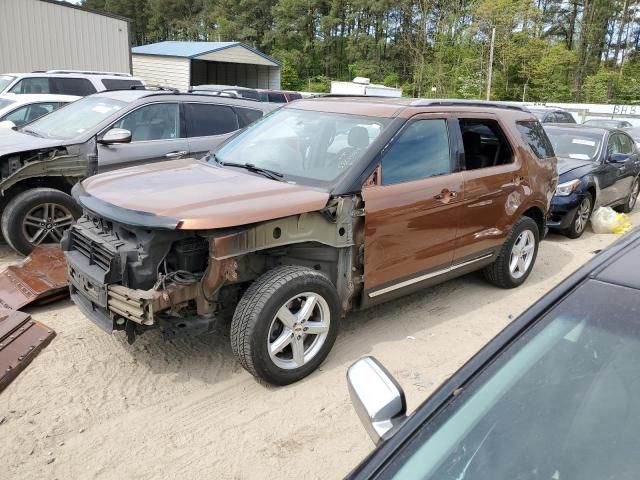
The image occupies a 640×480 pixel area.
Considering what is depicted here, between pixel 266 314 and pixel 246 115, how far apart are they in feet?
14.6

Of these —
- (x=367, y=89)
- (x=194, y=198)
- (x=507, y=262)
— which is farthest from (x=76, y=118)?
(x=367, y=89)

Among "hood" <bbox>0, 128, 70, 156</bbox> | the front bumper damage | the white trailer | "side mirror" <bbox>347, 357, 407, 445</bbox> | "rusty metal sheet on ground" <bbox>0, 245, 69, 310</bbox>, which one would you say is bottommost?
"rusty metal sheet on ground" <bbox>0, 245, 69, 310</bbox>

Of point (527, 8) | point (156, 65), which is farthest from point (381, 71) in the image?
point (156, 65)

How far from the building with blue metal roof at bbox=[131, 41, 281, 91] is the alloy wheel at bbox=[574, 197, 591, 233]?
22867 mm

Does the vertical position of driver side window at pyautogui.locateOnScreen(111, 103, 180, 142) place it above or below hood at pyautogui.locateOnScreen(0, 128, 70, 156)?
above

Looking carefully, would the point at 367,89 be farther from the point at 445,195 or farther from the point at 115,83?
the point at 445,195

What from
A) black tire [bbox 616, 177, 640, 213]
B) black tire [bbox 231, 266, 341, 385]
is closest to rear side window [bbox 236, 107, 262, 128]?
black tire [bbox 231, 266, 341, 385]

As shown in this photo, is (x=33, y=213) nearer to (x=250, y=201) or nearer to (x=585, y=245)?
(x=250, y=201)

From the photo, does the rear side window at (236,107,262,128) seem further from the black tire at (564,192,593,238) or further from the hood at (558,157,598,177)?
the black tire at (564,192,593,238)

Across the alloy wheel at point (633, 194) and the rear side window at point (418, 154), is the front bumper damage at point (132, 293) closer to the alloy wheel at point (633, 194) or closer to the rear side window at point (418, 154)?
the rear side window at point (418, 154)

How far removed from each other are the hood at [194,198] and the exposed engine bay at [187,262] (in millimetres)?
96

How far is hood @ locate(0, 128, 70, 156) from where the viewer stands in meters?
5.53

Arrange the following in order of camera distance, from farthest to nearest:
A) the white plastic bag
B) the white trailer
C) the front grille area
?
the white trailer, the white plastic bag, the front grille area

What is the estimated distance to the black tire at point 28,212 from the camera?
537 centimetres
